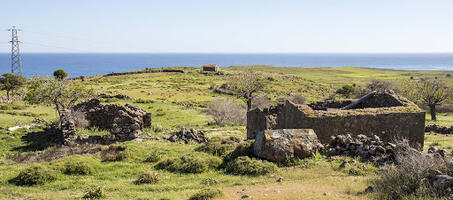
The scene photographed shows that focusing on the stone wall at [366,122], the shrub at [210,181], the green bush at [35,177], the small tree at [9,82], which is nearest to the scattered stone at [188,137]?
the stone wall at [366,122]

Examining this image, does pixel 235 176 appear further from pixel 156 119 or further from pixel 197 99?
pixel 197 99

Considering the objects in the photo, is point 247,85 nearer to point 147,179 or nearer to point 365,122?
point 365,122

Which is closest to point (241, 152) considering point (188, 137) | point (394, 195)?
point (394, 195)

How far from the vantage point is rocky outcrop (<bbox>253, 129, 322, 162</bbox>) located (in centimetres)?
1395

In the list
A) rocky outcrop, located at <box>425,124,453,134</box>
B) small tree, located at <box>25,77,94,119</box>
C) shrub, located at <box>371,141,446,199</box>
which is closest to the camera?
shrub, located at <box>371,141,446,199</box>

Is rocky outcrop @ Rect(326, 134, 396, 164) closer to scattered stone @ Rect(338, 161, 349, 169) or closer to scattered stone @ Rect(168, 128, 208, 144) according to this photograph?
scattered stone @ Rect(338, 161, 349, 169)

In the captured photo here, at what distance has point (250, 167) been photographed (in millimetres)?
13070

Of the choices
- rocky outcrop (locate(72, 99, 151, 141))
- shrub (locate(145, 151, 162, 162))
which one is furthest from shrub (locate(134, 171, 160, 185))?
rocky outcrop (locate(72, 99, 151, 141))

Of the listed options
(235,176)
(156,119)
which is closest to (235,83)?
(156,119)

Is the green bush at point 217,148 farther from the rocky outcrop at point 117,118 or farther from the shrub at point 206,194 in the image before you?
the rocky outcrop at point 117,118

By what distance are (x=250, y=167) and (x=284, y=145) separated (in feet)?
6.05

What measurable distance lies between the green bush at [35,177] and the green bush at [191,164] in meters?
3.96

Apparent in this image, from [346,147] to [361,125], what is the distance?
268 centimetres

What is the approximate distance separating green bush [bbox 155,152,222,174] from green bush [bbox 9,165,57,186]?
13.0 feet
